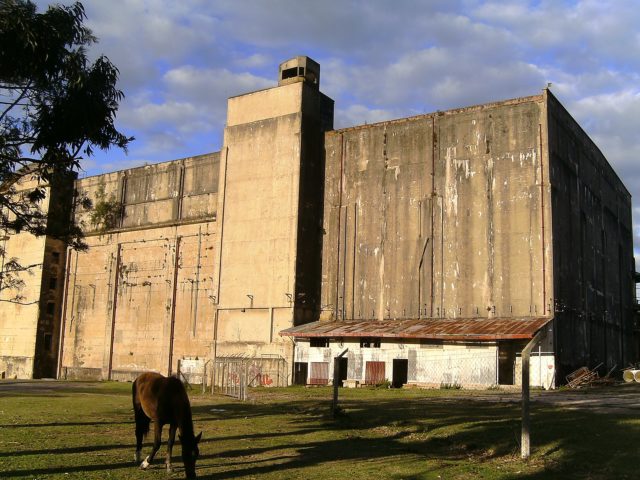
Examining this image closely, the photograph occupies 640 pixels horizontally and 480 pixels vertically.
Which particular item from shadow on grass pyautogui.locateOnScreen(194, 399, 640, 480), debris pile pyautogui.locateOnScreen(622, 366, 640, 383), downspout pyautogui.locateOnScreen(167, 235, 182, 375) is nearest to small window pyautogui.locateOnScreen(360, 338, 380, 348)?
debris pile pyautogui.locateOnScreen(622, 366, 640, 383)

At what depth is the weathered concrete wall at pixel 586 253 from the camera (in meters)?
39.1

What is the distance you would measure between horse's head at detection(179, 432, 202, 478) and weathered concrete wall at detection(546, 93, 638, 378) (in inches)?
1189

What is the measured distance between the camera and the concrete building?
3825 centimetres

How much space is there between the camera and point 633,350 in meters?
59.4

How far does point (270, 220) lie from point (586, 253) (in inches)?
885

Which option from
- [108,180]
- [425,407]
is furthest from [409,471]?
[108,180]

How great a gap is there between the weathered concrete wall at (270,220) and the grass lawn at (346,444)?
22616 millimetres

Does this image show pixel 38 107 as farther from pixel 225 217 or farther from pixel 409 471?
pixel 225 217

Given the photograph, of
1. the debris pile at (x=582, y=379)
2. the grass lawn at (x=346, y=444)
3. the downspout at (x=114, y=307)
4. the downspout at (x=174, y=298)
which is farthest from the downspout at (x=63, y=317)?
the debris pile at (x=582, y=379)

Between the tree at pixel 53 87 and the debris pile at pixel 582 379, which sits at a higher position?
the tree at pixel 53 87

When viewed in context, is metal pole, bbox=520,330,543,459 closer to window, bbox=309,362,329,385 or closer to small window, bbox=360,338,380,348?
small window, bbox=360,338,380,348

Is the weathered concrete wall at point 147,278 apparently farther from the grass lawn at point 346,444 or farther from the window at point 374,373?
the grass lawn at point 346,444

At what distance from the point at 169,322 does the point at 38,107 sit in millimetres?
35995

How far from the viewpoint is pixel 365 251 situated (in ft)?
145
